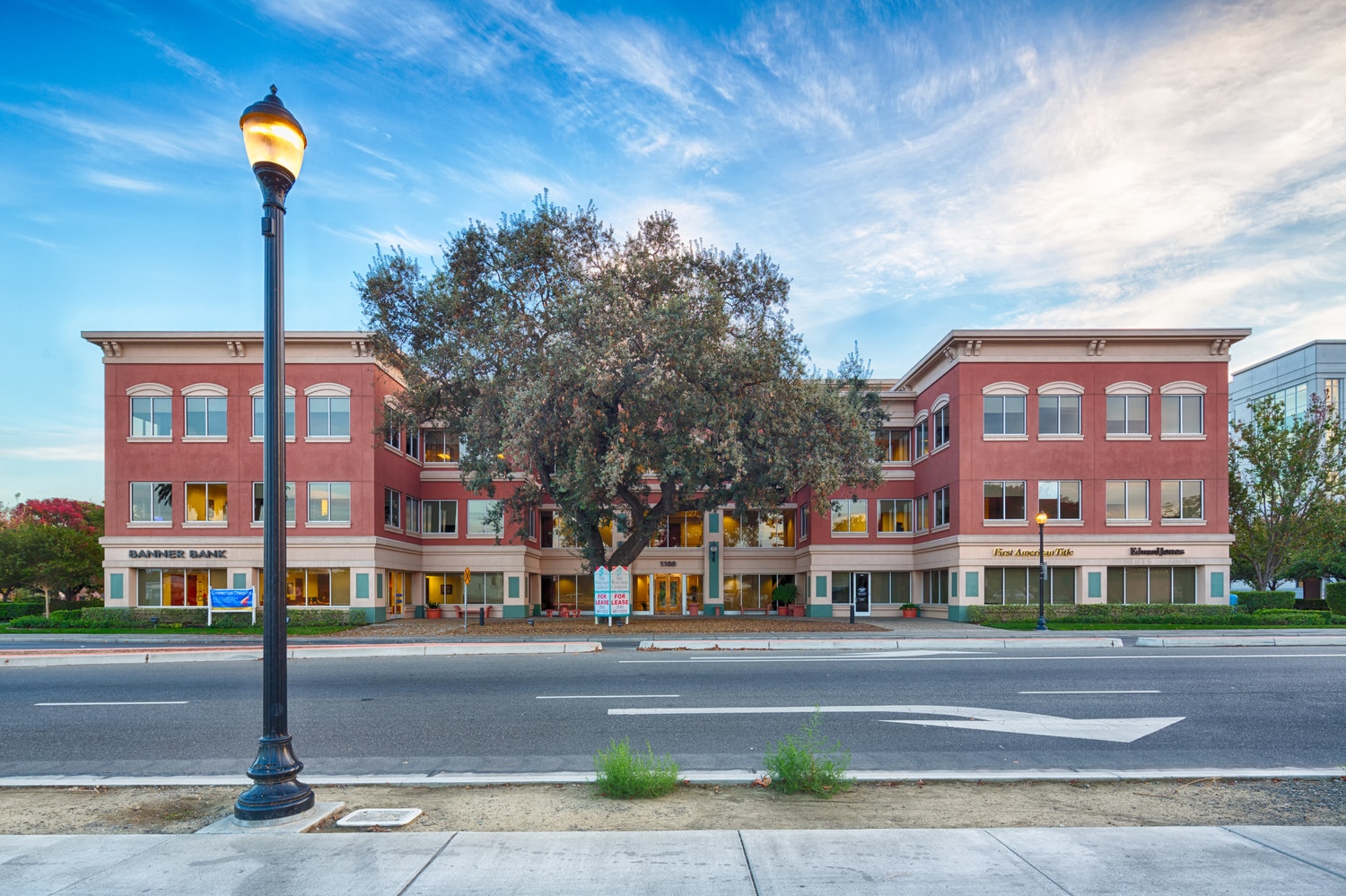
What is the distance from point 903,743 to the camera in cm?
889

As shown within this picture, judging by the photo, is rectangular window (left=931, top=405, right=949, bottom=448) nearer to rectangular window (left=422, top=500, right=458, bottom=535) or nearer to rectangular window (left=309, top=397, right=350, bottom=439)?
rectangular window (left=422, top=500, right=458, bottom=535)

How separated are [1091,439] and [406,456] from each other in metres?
30.9

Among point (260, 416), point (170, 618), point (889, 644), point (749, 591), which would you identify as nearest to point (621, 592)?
point (889, 644)

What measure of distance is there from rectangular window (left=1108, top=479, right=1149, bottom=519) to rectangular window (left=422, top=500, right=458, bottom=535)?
30.4 m

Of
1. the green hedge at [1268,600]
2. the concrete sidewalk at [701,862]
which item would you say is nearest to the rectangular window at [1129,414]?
the green hedge at [1268,600]

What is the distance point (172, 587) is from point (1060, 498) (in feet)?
125

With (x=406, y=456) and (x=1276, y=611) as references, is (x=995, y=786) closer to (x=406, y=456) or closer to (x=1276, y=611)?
(x=1276, y=611)

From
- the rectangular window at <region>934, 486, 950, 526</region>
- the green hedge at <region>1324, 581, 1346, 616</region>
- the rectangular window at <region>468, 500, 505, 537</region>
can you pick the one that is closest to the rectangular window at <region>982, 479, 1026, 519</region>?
the rectangular window at <region>934, 486, 950, 526</region>

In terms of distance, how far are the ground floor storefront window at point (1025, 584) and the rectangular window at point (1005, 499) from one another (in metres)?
2.29

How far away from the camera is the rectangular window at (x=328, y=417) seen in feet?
112

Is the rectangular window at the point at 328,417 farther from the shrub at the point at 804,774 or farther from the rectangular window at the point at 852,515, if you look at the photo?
the shrub at the point at 804,774

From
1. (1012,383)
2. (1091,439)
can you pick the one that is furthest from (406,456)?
(1091,439)

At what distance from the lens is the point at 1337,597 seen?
127ft

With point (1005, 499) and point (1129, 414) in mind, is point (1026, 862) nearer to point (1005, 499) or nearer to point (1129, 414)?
point (1005, 499)
